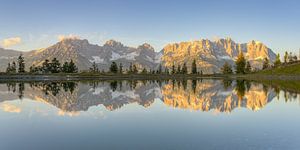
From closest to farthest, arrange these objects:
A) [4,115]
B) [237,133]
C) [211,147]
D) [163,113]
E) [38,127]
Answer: [211,147], [237,133], [38,127], [4,115], [163,113]

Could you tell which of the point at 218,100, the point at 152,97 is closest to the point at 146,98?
the point at 152,97

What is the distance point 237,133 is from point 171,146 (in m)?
7.69

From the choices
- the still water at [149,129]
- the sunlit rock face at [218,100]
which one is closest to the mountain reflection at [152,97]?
the sunlit rock face at [218,100]

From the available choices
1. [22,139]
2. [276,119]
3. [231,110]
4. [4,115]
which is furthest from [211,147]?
[4,115]

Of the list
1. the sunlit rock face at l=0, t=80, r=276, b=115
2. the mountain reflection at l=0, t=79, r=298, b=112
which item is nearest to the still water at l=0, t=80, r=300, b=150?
the sunlit rock face at l=0, t=80, r=276, b=115

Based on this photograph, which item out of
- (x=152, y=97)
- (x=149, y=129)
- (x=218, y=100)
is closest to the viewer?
(x=149, y=129)

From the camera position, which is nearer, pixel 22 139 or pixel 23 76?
pixel 22 139

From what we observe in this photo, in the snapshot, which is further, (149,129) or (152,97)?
(152,97)

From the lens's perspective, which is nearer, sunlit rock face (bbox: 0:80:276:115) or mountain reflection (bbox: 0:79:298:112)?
sunlit rock face (bbox: 0:80:276:115)

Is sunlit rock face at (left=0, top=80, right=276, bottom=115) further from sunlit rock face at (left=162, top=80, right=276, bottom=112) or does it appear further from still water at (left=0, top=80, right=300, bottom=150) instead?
still water at (left=0, top=80, right=300, bottom=150)

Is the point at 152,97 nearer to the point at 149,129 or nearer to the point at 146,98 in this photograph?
the point at 146,98

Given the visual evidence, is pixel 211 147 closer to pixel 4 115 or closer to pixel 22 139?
pixel 22 139

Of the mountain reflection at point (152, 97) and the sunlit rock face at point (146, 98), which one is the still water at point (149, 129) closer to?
the sunlit rock face at point (146, 98)

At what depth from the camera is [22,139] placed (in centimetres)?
2620
